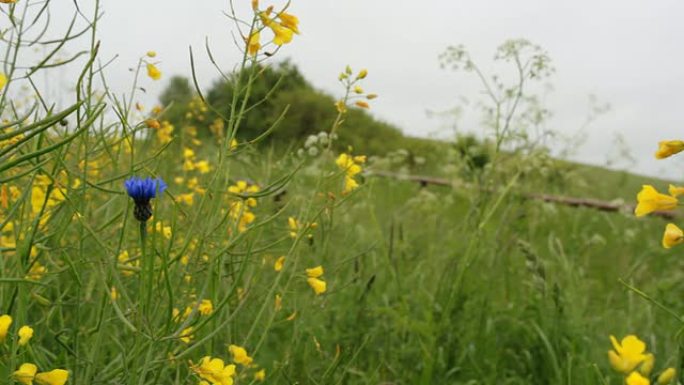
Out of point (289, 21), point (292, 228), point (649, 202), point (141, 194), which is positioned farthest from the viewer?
point (292, 228)

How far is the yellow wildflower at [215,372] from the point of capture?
3.56ft

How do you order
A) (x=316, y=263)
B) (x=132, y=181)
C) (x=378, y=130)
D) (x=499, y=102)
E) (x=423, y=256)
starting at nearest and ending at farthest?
1. (x=132, y=181)
2. (x=316, y=263)
3. (x=499, y=102)
4. (x=423, y=256)
5. (x=378, y=130)

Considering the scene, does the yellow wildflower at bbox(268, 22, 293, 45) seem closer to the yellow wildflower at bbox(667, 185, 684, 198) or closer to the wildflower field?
the wildflower field

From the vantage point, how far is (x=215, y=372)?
109 centimetres

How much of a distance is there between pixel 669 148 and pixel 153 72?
1.15 meters

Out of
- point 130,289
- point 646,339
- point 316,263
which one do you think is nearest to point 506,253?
point 646,339

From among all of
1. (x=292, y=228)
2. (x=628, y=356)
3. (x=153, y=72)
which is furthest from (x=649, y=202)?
(x=153, y=72)

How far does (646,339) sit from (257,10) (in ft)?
6.90

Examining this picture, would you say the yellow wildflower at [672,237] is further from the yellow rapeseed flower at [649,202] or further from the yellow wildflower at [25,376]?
the yellow wildflower at [25,376]

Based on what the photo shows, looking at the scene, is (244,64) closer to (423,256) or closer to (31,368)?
(31,368)

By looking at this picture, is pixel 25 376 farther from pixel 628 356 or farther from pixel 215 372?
pixel 628 356

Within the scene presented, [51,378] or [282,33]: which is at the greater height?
[282,33]

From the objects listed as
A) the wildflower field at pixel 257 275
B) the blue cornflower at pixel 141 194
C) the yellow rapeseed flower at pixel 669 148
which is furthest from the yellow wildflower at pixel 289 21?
the yellow rapeseed flower at pixel 669 148

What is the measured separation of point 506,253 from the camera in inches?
118
